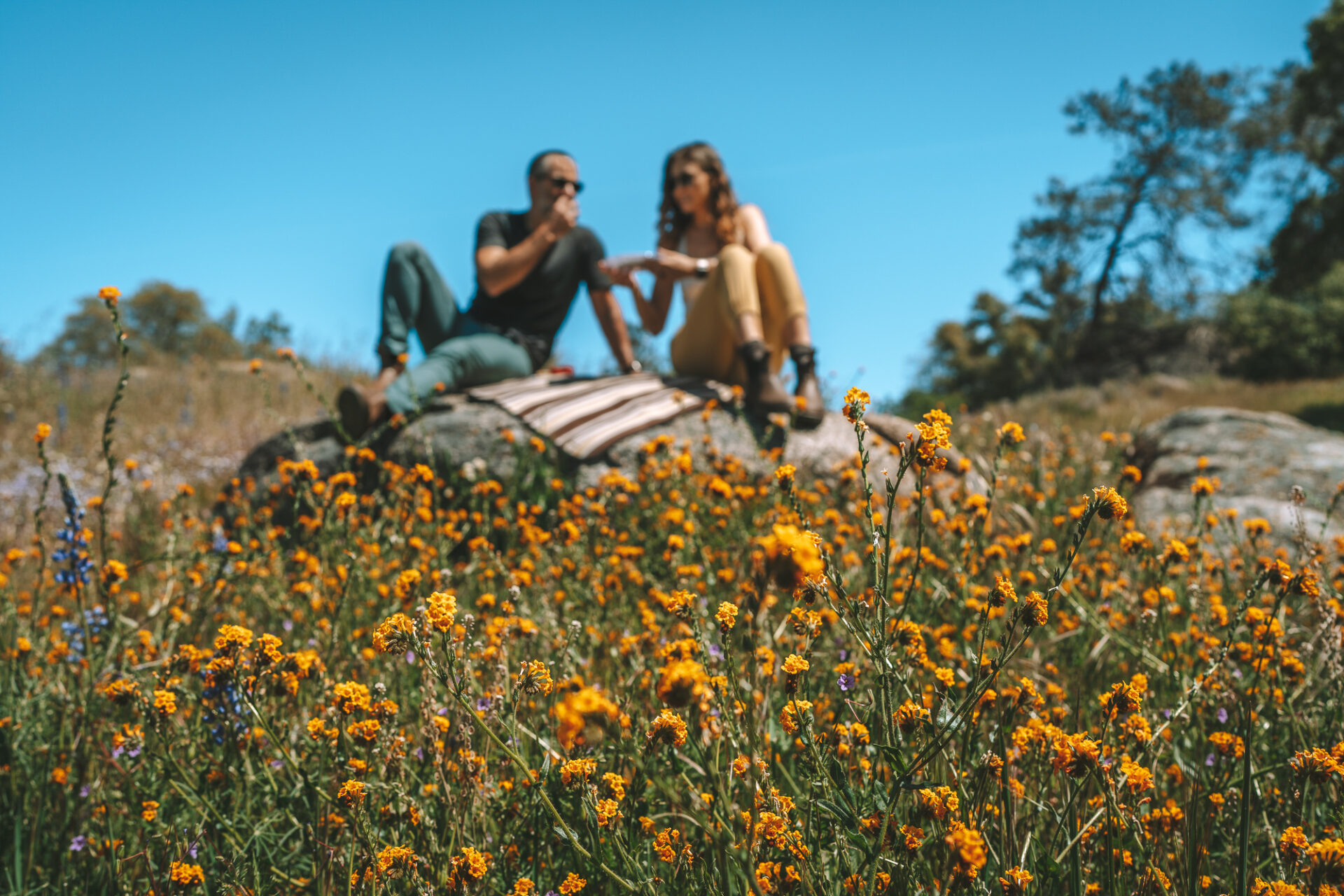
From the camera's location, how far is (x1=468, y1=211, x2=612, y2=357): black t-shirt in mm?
5715

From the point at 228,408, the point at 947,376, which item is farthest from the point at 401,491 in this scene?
the point at 947,376

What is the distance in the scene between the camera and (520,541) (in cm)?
300

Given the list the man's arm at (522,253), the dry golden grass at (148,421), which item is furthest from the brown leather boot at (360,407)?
the dry golden grass at (148,421)

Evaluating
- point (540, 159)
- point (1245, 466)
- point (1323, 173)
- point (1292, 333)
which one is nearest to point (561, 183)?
point (540, 159)

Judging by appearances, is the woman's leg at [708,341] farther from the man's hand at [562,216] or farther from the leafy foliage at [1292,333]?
the leafy foliage at [1292,333]

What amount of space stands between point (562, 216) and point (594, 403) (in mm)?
1313

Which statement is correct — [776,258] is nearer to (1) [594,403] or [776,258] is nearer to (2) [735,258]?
(2) [735,258]

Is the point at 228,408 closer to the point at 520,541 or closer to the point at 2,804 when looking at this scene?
the point at 520,541

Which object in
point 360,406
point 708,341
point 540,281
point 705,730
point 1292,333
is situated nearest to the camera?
point 705,730

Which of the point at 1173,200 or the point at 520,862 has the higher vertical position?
the point at 1173,200

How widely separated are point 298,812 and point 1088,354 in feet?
87.8

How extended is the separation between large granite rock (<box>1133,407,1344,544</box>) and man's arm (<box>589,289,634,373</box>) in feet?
12.0

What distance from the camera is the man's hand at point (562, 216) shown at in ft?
17.3

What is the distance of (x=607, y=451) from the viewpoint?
4699 mm
